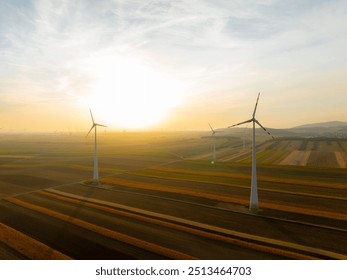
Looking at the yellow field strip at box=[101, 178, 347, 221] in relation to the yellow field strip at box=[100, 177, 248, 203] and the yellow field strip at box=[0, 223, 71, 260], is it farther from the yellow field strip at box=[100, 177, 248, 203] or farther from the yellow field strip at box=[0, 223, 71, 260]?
the yellow field strip at box=[0, 223, 71, 260]

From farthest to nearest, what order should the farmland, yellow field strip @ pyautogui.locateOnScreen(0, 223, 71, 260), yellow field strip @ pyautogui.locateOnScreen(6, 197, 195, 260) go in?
1. the farmland
2. yellow field strip @ pyautogui.locateOnScreen(6, 197, 195, 260)
3. yellow field strip @ pyautogui.locateOnScreen(0, 223, 71, 260)

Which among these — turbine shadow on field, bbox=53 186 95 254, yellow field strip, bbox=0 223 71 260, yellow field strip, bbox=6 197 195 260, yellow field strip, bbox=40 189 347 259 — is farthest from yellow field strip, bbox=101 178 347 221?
yellow field strip, bbox=0 223 71 260

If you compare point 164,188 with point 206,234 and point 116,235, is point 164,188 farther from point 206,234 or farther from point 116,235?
point 206,234

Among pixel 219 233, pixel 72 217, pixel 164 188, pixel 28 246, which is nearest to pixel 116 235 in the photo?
pixel 28 246

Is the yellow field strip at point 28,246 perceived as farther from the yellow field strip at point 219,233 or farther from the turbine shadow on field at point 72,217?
the yellow field strip at point 219,233

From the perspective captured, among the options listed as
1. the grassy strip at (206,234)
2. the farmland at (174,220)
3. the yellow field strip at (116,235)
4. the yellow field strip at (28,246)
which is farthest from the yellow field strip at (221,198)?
the yellow field strip at (28,246)

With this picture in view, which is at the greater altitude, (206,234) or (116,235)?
(116,235)

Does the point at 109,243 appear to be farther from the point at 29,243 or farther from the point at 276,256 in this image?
the point at 276,256
